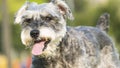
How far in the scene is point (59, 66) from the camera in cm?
1479

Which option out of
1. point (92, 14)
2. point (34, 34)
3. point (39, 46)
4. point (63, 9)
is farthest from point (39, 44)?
point (92, 14)

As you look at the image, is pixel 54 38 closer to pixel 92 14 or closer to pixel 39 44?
pixel 39 44

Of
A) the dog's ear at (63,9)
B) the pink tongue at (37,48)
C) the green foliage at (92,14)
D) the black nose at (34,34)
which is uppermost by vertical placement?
the green foliage at (92,14)

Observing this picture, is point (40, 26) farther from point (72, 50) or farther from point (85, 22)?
point (85, 22)

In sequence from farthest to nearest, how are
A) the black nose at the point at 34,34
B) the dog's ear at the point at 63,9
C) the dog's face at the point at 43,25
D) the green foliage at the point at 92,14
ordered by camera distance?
1. the green foliage at the point at 92,14
2. the dog's ear at the point at 63,9
3. the dog's face at the point at 43,25
4. the black nose at the point at 34,34

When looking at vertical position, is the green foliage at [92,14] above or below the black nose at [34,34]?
above

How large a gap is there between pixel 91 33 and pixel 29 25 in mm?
2530

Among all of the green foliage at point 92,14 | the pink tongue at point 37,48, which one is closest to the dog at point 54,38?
the pink tongue at point 37,48

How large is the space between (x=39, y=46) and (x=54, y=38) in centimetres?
35

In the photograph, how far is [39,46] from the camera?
46.9 ft

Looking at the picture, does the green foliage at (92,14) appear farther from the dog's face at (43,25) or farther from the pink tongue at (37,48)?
the pink tongue at (37,48)

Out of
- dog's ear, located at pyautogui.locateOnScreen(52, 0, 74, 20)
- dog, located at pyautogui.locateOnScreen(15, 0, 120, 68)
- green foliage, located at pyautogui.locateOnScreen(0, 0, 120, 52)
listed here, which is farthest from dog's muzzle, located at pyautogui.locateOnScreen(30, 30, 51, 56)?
green foliage, located at pyautogui.locateOnScreen(0, 0, 120, 52)

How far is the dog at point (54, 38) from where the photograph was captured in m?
14.2

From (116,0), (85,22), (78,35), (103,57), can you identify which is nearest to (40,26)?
(78,35)
